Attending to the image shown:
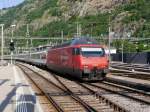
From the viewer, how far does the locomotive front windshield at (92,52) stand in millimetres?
31297

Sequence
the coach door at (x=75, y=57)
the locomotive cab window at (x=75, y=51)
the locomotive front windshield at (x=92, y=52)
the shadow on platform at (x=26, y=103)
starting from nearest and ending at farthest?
the shadow on platform at (x=26, y=103), the locomotive front windshield at (x=92, y=52), the locomotive cab window at (x=75, y=51), the coach door at (x=75, y=57)

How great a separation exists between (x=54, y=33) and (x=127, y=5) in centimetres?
2727

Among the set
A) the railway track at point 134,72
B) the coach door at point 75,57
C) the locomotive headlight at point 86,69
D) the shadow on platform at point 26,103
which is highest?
the coach door at point 75,57

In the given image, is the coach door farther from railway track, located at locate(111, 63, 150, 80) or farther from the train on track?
railway track, located at locate(111, 63, 150, 80)

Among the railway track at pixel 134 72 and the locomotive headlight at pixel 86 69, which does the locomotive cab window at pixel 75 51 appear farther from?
the railway track at pixel 134 72

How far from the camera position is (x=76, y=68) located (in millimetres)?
31688

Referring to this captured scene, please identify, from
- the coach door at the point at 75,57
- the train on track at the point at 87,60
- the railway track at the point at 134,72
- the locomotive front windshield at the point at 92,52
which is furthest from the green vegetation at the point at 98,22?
the locomotive front windshield at the point at 92,52

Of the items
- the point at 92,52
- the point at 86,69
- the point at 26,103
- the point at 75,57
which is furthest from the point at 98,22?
the point at 26,103

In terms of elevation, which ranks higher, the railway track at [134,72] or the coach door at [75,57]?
the coach door at [75,57]

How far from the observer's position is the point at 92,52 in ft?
103

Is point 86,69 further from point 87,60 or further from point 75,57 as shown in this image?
point 75,57

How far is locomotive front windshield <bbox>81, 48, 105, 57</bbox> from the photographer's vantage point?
1232 inches

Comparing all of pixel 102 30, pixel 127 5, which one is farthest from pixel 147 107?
pixel 127 5

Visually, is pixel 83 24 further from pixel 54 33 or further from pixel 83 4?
pixel 83 4
